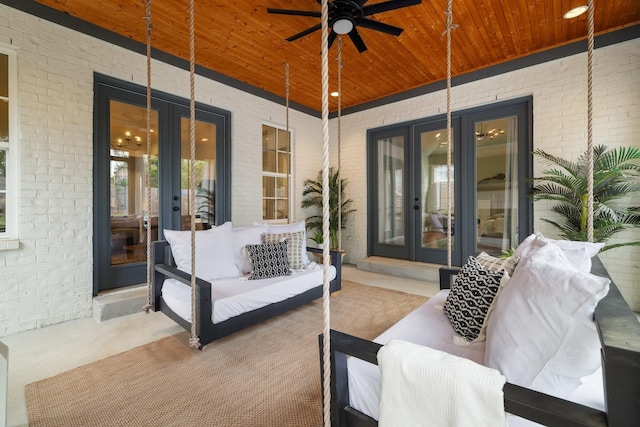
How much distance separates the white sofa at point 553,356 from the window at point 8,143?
3241 mm

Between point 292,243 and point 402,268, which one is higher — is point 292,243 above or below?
above

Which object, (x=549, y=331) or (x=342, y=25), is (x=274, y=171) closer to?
(x=342, y=25)

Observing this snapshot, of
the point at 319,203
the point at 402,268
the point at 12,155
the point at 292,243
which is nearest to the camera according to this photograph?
the point at 12,155

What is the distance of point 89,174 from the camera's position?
9.57 ft

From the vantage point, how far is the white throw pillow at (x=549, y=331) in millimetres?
848

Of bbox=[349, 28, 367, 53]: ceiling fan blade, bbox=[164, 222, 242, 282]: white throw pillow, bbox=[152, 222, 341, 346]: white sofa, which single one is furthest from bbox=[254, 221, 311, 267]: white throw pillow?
bbox=[349, 28, 367, 53]: ceiling fan blade

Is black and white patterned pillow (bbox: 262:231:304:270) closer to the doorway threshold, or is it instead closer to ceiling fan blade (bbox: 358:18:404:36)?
the doorway threshold

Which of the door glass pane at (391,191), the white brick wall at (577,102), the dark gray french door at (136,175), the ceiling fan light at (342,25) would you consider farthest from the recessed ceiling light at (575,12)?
the dark gray french door at (136,175)

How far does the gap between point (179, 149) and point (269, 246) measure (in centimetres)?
193

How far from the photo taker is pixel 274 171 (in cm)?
500

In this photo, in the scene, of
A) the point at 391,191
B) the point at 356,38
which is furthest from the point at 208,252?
the point at 391,191

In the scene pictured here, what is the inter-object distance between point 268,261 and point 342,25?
224 cm

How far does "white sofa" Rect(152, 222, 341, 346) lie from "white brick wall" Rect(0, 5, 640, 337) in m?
1.06

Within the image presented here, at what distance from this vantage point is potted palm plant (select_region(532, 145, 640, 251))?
2818 millimetres
